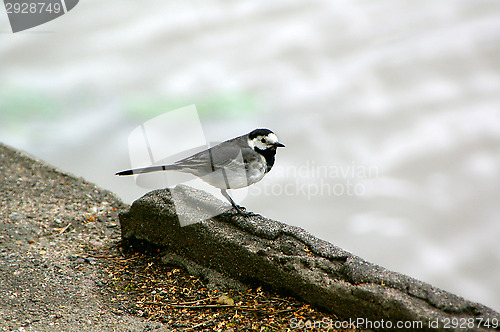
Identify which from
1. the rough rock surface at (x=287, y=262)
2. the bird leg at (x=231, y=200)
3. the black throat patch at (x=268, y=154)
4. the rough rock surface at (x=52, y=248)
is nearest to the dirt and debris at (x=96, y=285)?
the rough rock surface at (x=52, y=248)

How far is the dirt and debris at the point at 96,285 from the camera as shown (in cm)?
312

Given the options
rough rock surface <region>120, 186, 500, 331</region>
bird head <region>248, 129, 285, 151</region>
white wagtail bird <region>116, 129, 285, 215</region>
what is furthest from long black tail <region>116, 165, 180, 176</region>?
bird head <region>248, 129, 285, 151</region>

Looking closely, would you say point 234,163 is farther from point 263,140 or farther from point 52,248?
point 52,248

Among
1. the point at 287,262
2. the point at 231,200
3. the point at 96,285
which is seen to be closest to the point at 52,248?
the point at 96,285

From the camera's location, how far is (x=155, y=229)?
12.5 ft

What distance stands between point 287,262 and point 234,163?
2.78ft

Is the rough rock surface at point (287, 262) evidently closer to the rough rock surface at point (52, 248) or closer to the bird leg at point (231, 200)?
the bird leg at point (231, 200)

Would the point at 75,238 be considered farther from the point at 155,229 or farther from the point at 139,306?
the point at 139,306

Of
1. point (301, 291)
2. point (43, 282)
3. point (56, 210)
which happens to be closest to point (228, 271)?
point (301, 291)

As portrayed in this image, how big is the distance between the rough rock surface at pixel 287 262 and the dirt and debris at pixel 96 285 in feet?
0.37

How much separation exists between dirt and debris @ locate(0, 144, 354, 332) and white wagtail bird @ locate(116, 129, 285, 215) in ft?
2.06

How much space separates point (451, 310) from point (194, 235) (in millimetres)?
1590

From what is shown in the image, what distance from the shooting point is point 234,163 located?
12.4ft

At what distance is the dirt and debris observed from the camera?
3.12 metres
